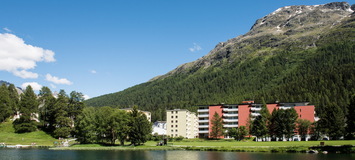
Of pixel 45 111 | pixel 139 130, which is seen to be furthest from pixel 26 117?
pixel 139 130

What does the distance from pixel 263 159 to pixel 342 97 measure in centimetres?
15097

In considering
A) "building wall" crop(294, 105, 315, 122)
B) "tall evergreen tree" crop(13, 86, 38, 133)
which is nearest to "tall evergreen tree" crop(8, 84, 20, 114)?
"tall evergreen tree" crop(13, 86, 38, 133)

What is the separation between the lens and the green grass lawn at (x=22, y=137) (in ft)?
323

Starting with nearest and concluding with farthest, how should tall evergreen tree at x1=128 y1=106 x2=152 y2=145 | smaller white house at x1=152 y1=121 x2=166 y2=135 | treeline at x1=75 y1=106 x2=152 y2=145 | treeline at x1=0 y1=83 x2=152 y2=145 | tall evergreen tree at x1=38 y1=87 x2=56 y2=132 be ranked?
tall evergreen tree at x1=128 y1=106 x2=152 y2=145
treeline at x1=75 y1=106 x2=152 y2=145
treeline at x1=0 y1=83 x2=152 y2=145
tall evergreen tree at x1=38 y1=87 x2=56 y2=132
smaller white house at x1=152 y1=121 x2=166 y2=135

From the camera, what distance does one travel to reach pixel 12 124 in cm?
11738

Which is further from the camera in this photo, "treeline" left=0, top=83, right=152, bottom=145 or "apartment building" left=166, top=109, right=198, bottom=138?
"apartment building" left=166, top=109, right=198, bottom=138

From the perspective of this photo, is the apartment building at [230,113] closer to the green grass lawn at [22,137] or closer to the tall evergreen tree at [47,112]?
the tall evergreen tree at [47,112]

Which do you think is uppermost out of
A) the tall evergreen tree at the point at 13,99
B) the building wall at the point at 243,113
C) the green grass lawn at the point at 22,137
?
the tall evergreen tree at the point at 13,99

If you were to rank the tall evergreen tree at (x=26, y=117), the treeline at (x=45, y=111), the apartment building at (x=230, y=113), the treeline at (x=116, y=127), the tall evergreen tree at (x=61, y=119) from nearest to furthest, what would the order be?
the treeline at (x=116, y=127)
the tall evergreen tree at (x=61, y=119)
the tall evergreen tree at (x=26, y=117)
the treeline at (x=45, y=111)
the apartment building at (x=230, y=113)

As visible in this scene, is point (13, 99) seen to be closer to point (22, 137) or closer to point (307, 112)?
point (22, 137)

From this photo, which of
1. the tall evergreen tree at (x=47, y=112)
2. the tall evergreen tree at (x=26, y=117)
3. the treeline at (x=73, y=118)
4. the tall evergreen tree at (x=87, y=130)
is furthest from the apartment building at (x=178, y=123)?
the tall evergreen tree at (x=26, y=117)

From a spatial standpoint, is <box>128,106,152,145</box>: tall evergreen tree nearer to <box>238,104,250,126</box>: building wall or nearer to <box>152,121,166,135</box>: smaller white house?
<box>238,104,250,126</box>: building wall

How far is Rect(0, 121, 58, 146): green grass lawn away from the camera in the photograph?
98.6 meters

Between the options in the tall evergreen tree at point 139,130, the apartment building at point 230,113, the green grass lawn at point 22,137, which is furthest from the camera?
the apartment building at point 230,113
